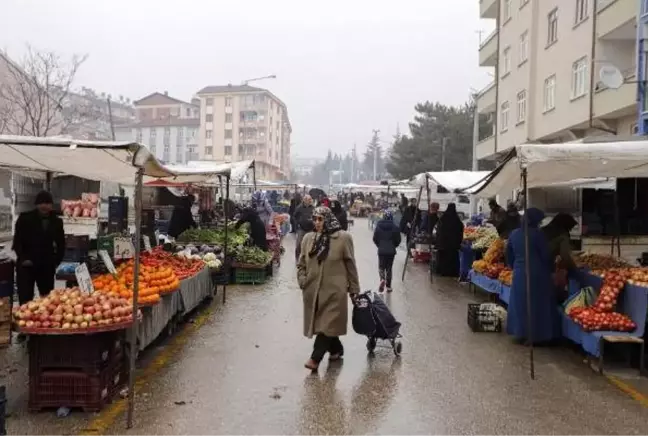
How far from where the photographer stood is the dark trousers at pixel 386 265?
12.7 m

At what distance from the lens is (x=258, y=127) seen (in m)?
109

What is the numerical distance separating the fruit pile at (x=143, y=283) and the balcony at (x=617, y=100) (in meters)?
14.6

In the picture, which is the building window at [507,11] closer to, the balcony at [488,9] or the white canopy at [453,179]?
the balcony at [488,9]

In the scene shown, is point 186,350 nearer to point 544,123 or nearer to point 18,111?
point 544,123

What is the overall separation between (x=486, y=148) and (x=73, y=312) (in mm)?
32807

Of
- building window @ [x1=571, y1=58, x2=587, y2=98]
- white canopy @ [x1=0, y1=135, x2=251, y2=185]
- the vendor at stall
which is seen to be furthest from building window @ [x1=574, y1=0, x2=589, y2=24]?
white canopy @ [x1=0, y1=135, x2=251, y2=185]

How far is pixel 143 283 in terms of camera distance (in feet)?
25.7

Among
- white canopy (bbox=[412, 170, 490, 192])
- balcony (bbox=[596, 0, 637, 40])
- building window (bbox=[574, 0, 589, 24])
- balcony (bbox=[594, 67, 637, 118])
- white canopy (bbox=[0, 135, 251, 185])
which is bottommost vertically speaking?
white canopy (bbox=[0, 135, 251, 185])

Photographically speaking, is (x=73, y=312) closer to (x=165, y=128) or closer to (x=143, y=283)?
(x=143, y=283)

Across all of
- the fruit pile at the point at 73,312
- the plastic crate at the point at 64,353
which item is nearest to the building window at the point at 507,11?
the fruit pile at the point at 73,312

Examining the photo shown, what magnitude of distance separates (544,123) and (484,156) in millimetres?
10273

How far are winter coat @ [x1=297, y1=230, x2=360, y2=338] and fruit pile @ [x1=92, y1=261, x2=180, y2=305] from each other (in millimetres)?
1778

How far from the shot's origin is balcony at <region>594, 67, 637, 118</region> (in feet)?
61.0

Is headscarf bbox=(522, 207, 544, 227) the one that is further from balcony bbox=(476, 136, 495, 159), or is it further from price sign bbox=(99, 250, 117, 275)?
balcony bbox=(476, 136, 495, 159)
